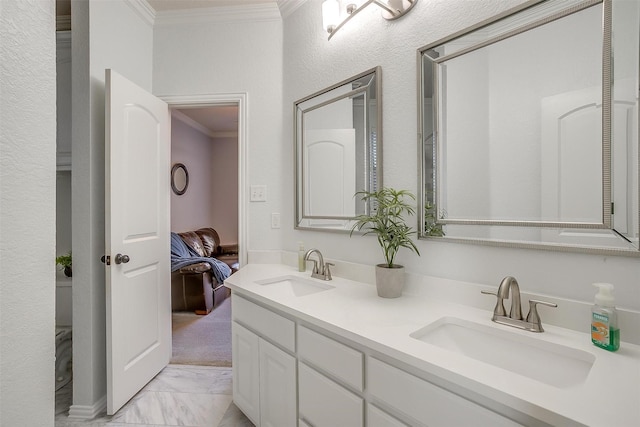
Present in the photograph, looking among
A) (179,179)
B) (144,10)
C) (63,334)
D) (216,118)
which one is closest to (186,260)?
(63,334)

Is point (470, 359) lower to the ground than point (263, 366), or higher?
higher

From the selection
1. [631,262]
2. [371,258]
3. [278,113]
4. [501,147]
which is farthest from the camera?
[278,113]

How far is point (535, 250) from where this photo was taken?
1.05 m

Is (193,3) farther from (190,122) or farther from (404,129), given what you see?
(190,122)

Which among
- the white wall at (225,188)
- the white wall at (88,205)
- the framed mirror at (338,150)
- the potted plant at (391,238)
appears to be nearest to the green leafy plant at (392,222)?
the potted plant at (391,238)

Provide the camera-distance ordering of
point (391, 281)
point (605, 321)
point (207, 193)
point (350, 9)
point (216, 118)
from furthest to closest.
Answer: point (207, 193) → point (216, 118) → point (350, 9) → point (391, 281) → point (605, 321)

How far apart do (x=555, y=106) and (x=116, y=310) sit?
7.40 feet

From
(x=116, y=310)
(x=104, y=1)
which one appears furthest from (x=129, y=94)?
(x=116, y=310)

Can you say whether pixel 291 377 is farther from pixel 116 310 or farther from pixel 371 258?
pixel 116 310

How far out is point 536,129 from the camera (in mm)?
1039

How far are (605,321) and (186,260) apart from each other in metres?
3.57

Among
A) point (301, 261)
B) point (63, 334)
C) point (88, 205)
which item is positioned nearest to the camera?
point (88, 205)

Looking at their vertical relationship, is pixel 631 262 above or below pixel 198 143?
below

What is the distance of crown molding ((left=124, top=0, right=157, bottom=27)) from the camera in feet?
6.78
